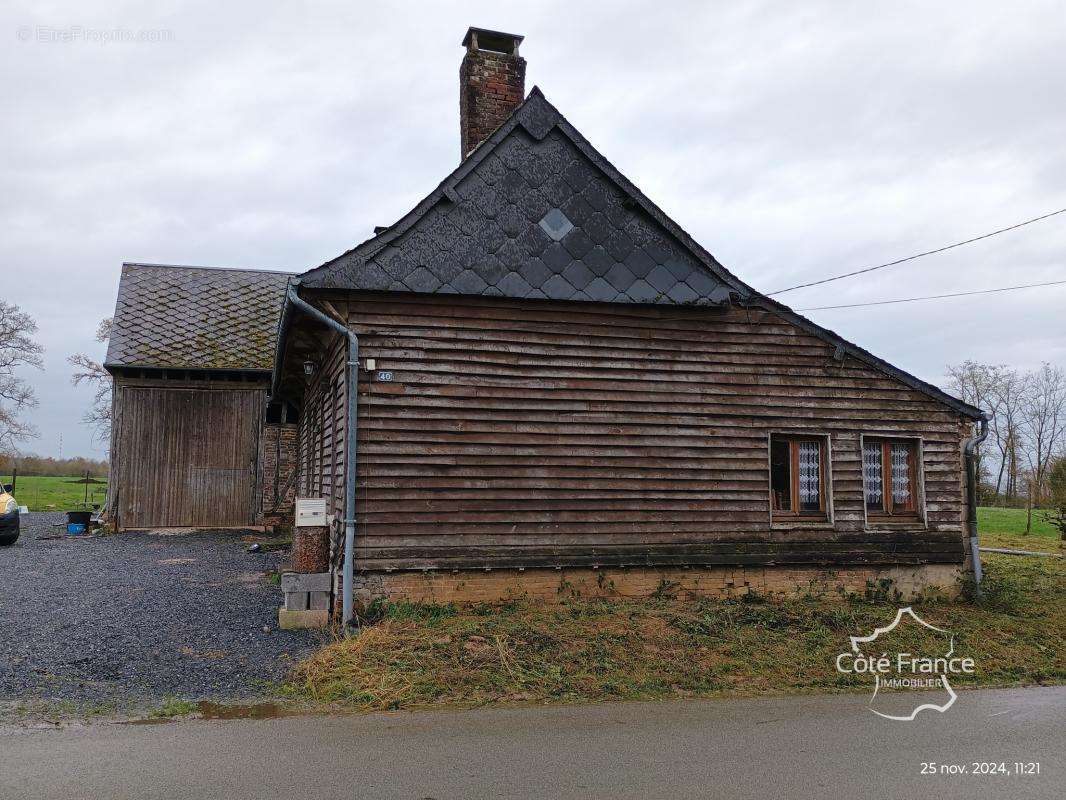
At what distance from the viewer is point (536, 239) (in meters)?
10.1

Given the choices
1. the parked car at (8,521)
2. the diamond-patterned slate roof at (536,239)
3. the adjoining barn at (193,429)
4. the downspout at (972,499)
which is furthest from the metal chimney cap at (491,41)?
the parked car at (8,521)

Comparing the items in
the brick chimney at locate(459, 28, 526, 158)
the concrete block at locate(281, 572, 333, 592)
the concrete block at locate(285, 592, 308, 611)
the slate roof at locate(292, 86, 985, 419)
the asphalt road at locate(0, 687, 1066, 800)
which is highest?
the brick chimney at locate(459, 28, 526, 158)

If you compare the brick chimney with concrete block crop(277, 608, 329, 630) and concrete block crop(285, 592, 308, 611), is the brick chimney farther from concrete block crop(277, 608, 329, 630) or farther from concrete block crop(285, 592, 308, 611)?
concrete block crop(277, 608, 329, 630)

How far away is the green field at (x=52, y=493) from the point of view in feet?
103

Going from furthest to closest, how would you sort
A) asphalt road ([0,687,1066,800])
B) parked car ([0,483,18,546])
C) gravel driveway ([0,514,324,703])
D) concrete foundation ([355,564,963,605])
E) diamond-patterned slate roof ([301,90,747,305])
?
parked car ([0,483,18,546])
diamond-patterned slate roof ([301,90,747,305])
concrete foundation ([355,564,963,605])
gravel driveway ([0,514,324,703])
asphalt road ([0,687,1066,800])

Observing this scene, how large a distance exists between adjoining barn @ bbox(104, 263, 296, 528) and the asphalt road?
581 inches

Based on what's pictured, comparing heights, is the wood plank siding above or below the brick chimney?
below

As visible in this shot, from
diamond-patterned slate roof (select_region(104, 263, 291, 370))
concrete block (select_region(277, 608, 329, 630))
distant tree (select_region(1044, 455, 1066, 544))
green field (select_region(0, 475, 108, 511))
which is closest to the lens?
concrete block (select_region(277, 608, 329, 630))

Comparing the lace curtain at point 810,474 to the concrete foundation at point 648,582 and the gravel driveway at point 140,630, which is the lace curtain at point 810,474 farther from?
the gravel driveway at point 140,630

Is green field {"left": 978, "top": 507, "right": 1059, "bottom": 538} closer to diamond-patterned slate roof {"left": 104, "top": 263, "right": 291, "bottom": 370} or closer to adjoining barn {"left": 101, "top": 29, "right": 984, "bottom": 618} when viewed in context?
adjoining barn {"left": 101, "top": 29, "right": 984, "bottom": 618}

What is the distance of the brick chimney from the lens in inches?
448

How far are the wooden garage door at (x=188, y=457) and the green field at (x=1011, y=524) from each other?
21870 mm

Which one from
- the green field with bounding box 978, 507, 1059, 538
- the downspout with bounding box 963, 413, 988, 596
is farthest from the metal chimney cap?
the green field with bounding box 978, 507, 1059, 538

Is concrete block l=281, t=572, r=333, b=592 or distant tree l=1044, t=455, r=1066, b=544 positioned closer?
concrete block l=281, t=572, r=333, b=592
